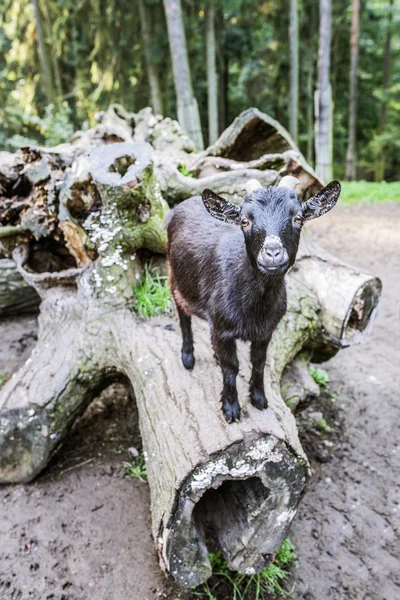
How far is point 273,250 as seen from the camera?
6.41ft

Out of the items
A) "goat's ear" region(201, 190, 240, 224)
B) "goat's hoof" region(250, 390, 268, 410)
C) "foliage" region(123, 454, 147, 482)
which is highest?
"goat's ear" region(201, 190, 240, 224)

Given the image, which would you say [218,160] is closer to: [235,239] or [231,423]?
[235,239]

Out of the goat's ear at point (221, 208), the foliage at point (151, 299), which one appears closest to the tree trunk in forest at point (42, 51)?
the foliage at point (151, 299)

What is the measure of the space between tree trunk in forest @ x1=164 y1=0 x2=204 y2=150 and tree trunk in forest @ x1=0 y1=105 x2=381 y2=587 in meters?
4.48

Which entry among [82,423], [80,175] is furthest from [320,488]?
[80,175]

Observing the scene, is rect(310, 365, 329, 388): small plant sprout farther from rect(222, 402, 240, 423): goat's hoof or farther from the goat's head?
the goat's head

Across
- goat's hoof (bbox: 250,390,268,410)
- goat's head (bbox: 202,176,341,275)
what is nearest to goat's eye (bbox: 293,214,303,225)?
goat's head (bbox: 202,176,341,275)

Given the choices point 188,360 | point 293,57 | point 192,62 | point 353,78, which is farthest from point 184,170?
point 192,62

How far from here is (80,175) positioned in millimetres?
3689

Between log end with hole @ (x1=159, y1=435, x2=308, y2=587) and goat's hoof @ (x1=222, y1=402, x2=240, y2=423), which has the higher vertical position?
goat's hoof @ (x1=222, y1=402, x2=240, y2=423)

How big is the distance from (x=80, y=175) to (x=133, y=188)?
21.5 inches

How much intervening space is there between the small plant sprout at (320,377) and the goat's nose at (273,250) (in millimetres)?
2815

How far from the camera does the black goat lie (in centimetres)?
209

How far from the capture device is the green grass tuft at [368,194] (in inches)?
431
